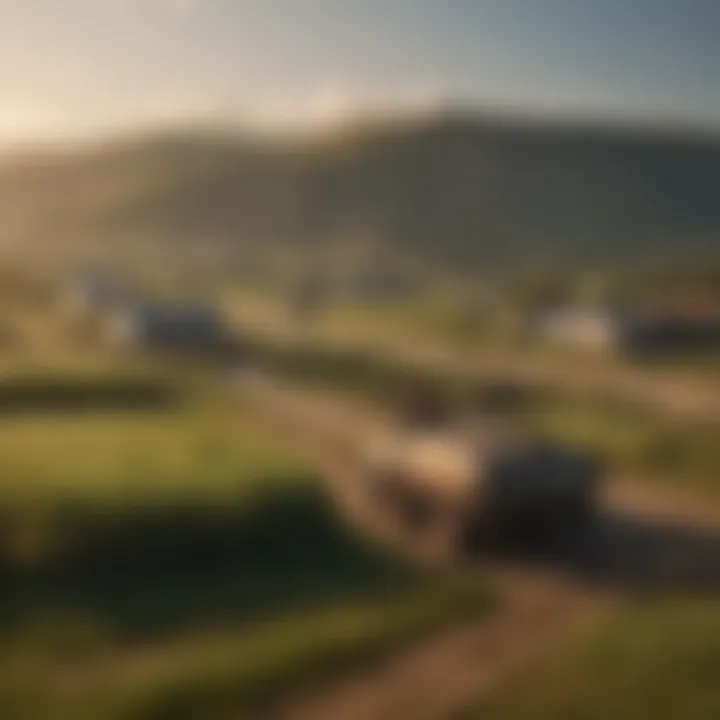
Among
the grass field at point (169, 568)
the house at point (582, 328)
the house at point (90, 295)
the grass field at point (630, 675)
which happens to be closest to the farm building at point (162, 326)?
the house at point (90, 295)

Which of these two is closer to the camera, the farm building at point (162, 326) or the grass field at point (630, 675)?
the grass field at point (630, 675)

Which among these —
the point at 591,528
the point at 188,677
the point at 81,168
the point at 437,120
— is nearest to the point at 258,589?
the point at 188,677

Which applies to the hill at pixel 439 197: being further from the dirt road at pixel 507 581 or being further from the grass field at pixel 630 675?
the grass field at pixel 630 675

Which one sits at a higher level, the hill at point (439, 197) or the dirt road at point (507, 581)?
the hill at point (439, 197)

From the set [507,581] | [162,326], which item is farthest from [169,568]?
[507,581]

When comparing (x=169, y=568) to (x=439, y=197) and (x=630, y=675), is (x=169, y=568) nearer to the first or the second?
(x=630, y=675)

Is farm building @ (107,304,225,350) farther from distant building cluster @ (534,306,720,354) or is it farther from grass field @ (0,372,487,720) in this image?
distant building cluster @ (534,306,720,354)

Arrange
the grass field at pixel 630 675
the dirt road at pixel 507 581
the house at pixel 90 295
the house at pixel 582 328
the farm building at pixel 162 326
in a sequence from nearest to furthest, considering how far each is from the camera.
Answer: the grass field at pixel 630 675 → the dirt road at pixel 507 581 → the house at pixel 90 295 → the farm building at pixel 162 326 → the house at pixel 582 328

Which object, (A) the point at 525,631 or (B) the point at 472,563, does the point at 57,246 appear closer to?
(B) the point at 472,563
